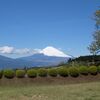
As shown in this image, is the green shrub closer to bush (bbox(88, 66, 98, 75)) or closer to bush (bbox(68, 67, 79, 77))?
bush (bbox(68, 67, 79, 77))

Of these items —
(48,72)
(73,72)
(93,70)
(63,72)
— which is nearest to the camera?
(48,72)

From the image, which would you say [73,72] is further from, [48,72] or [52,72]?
[48,72]

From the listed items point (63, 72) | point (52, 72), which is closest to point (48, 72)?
point (52, 72)

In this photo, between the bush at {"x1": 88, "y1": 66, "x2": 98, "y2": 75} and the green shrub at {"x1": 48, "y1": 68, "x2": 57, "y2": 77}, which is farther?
the bush at {"x1": 88, "y1": 66, "x2": 98, "y2": 75}

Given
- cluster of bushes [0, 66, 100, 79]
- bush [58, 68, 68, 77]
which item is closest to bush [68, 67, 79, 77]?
cluster of bushes [0, 66, 100, 79]

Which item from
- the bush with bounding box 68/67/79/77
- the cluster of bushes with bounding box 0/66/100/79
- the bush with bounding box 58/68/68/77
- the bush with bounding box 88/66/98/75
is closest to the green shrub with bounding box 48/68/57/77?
the cluster of bushes with bounding box 0/66/100/79

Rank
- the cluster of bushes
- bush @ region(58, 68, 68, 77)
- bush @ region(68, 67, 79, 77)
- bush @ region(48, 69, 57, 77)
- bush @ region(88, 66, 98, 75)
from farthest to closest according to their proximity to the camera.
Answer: bush @ region(88, 66, 98, 75) < bush @ region(68, 67, 79, 77) < bush @ region(58, 68, 68, 77) < bush @ region(48, 69, 57, 77) < the cluster of bushes

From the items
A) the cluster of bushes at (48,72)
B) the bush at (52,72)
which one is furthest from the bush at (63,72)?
the bush at (52,72)

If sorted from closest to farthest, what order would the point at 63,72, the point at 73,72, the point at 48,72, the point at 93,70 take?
the point at 48,72 → the point at 63,72 → the point at 73,72 → the point at 93,70

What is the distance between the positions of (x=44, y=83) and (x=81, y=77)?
4747 millimetres

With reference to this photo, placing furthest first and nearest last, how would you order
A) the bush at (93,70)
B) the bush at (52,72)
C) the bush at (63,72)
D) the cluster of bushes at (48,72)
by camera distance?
1. the bush at (93,70)
2. the bush at (63,72)
3. the bush at (52,72)
4. the cluster of bushes at (48,72)

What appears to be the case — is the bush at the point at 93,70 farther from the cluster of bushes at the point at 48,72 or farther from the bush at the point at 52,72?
the bush at the point at 52,72

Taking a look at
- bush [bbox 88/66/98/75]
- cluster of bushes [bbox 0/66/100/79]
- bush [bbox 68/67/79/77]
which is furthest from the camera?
bush [bbox 88/66/98/75]

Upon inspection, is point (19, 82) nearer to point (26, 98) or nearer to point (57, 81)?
point (57, 81)
